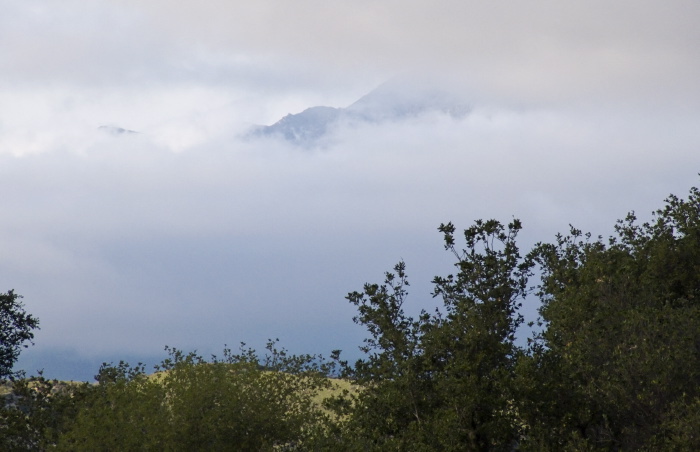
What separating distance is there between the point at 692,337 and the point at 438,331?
11.2 m

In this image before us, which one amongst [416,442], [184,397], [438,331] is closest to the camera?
[416,442]

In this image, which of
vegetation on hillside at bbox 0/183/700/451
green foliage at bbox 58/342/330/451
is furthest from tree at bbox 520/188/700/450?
green foliage at bbox 58/342/330/451

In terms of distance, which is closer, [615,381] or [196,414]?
[615,381]

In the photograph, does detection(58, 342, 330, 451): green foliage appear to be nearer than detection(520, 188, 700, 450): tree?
No

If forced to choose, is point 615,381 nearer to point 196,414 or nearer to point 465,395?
point 465,395

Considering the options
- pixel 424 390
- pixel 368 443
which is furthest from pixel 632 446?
pixel 368 443

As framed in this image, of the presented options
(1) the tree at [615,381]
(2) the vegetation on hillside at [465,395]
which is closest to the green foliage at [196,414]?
(2) the vegetation on hillside at [465,395]

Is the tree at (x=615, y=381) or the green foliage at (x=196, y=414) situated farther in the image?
the green foliage at (x=196, y=414)

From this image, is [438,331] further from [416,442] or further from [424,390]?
[416,442]

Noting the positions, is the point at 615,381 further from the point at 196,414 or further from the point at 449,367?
the point at 196,414

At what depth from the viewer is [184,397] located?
35.4 metres

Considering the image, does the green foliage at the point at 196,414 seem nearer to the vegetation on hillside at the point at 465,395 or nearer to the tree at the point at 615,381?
the vegetation on hillside at the point at 465,395

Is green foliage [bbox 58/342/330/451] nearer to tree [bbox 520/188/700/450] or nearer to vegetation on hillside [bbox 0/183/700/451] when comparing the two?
vegetation on hillside [bbox 0/183/700/451]

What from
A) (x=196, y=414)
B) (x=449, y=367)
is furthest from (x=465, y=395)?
(x=196, y=414)
